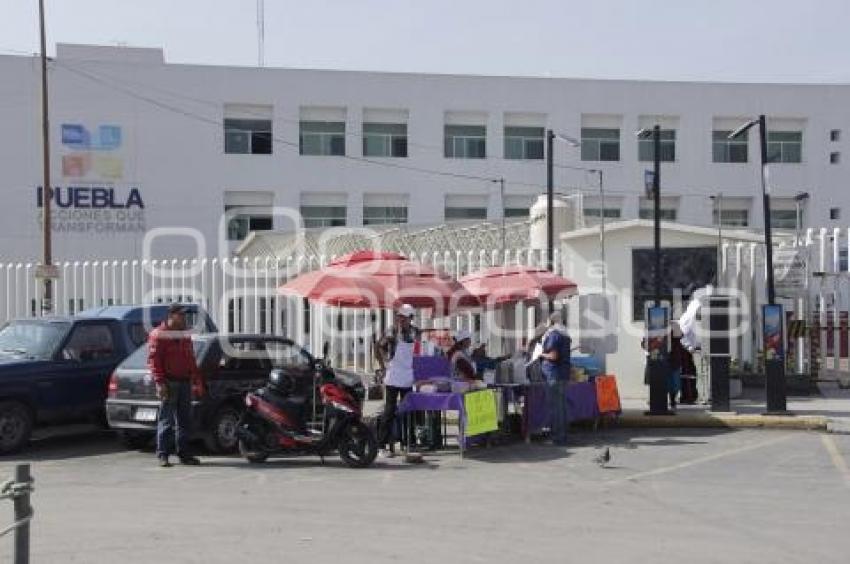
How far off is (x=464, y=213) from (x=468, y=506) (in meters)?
38.7

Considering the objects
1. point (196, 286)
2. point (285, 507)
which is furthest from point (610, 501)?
point (196, 286)

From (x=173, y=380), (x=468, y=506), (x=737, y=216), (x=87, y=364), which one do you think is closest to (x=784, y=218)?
(x=737, y=216)

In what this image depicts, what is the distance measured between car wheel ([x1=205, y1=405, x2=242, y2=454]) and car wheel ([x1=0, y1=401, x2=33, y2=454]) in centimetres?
236

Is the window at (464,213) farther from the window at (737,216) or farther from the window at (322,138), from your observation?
the window at (737,216)

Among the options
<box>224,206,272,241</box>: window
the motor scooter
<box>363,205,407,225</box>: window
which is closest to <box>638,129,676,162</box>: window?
<box>363,205,407,225</box>: window

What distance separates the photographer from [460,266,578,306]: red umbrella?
51.2ft

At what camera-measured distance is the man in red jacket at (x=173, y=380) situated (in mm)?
11844

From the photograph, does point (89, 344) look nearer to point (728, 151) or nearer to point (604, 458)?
point (604, 458)

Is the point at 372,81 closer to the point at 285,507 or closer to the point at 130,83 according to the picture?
the point at 130,83

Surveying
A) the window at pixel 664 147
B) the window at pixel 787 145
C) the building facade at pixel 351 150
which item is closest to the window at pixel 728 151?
→ the building facade at pixel 351 150

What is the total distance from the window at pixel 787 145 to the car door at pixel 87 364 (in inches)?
1624

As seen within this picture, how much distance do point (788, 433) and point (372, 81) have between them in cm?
3532

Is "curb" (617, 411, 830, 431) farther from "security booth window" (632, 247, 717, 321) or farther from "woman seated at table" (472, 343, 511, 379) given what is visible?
"security booth window" (632, 247, 717, 321)

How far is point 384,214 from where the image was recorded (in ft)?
155
